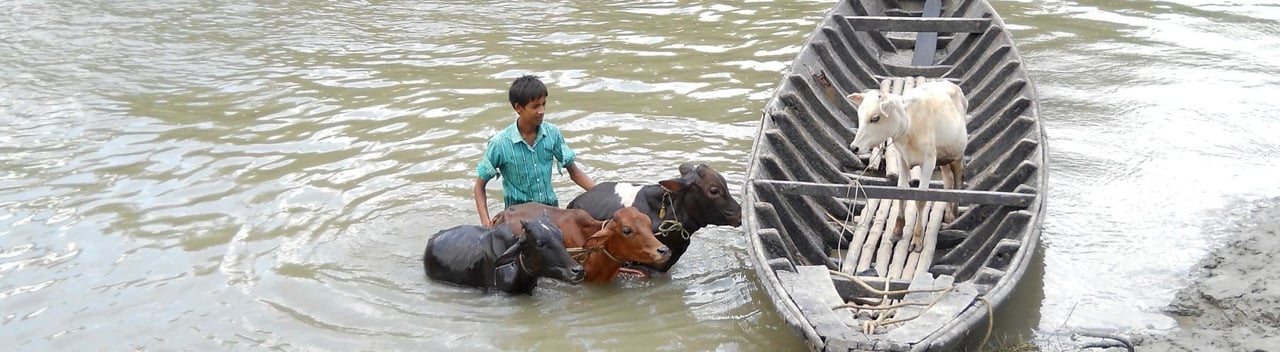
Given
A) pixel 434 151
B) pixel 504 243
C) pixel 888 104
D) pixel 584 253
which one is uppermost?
pixel 888 104

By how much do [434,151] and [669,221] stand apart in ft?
10.6

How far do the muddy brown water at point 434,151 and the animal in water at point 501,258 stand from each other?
0.42ft

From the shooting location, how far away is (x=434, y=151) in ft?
28.5

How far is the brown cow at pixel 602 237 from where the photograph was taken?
564cm

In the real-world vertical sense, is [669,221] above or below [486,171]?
below

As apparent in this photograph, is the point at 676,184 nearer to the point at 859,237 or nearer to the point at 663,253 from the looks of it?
the point at 663,253

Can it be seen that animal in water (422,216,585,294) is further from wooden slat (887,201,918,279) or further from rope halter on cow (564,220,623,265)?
wooden slat (887,201,918,279)

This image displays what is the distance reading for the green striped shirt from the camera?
6137 millimetres

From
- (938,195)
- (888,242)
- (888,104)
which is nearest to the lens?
(888,104)

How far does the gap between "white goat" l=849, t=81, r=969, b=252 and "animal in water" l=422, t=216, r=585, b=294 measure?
1547mm

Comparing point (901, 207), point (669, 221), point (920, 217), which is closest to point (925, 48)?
point (901, 207)

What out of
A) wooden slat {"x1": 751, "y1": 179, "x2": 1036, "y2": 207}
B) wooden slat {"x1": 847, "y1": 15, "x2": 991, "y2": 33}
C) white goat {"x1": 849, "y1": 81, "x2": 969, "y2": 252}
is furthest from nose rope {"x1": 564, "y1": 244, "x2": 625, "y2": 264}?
wooden slat {"x1": 847, "y1": 15, "x2": 991, "y2": 33}

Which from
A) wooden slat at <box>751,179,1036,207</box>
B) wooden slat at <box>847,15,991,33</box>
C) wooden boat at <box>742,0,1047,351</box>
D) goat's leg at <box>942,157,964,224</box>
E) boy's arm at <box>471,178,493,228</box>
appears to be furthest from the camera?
wooden slat at <box>847,15,991,33</box>

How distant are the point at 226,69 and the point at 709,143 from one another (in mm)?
5123
